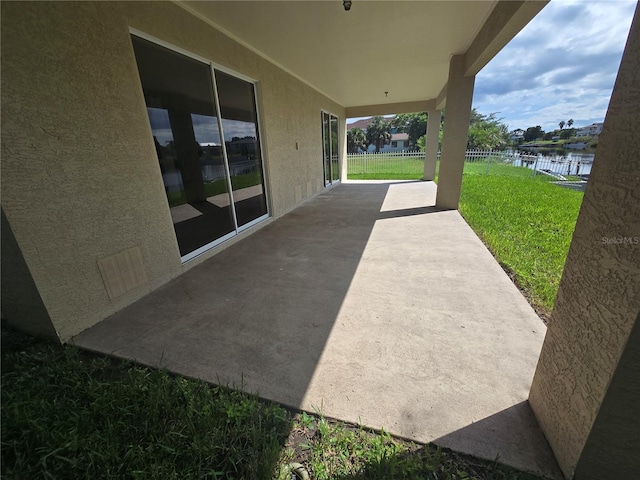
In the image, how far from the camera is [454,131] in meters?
4.83

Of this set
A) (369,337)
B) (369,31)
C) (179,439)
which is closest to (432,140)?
(369,31)

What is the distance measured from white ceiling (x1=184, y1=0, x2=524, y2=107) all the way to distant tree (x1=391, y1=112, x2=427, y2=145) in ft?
113

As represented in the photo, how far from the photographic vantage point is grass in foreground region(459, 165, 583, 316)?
2.51 metres

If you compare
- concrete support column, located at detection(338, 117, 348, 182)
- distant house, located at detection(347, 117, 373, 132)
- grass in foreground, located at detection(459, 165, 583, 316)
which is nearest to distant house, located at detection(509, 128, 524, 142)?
distant house, located at detection(347, 117, 373, 132)

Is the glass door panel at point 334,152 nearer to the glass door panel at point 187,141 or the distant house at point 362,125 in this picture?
the glass door panel at point 187,141

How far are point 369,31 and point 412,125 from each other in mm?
39340

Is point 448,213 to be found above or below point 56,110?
below

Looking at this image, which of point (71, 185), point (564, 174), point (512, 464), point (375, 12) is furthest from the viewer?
point (564, 174)

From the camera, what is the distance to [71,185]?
6.15 ft

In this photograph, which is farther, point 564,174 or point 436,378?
point 564,174

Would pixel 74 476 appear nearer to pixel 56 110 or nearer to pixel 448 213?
pixel 56 110

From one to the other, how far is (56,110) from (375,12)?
10.5 ft

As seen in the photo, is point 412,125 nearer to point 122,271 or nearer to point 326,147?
point 326,147

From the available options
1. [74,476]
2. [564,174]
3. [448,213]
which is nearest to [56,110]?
[74,476]
